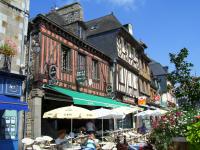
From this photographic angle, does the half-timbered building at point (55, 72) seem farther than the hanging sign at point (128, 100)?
No

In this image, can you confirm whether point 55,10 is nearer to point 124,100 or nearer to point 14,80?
point 124,100

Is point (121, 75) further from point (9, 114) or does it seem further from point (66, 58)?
point (9, 114)

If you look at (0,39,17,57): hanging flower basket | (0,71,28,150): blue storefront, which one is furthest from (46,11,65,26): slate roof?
(0,71,28,150): blue storefront

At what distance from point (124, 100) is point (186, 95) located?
392 inches

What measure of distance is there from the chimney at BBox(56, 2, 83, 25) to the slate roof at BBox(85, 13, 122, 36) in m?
2.98

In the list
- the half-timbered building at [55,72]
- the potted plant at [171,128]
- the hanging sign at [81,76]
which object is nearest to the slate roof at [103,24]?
the half-timbered building at [55,72]

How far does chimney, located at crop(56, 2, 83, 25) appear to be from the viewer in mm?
20406

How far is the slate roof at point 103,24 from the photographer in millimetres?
22766

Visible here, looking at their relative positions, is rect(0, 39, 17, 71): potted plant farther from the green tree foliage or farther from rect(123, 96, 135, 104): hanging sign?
rect(123, 96, 135, 104): hanging sign

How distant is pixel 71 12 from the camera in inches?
829

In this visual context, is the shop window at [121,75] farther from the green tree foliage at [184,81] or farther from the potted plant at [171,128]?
the potted plant at [171,128]

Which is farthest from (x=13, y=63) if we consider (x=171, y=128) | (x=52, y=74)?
(x=171, y=128)

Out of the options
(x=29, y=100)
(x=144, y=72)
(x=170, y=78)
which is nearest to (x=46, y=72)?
(x=29, y=100)

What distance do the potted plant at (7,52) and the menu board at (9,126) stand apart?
1657mm
